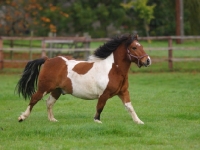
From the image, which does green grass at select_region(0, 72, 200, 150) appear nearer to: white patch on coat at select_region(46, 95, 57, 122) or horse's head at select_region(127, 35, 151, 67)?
white patch on coat at select_region(46, 95, 57, 122)

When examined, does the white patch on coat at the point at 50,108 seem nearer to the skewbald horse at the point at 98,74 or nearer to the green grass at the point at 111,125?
the skewbald horse at the point at 98,74

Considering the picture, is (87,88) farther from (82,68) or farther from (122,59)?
(122,59)

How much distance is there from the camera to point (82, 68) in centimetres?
1139

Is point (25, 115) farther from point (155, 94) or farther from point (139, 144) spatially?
point (155, 94)

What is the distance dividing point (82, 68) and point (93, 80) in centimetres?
42

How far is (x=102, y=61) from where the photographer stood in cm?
1138

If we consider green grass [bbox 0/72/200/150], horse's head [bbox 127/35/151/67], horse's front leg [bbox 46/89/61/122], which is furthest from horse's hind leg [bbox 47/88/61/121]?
horse's head [bbox 127/35/151/67]

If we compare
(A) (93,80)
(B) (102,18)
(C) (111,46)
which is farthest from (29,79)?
(B) (102,18)

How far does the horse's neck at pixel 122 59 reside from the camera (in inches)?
441

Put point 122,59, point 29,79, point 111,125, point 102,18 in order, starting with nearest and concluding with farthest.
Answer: point 111,125 < point 122,59 < point 29,79 < point 102,18

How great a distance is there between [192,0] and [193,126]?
21.6 meters

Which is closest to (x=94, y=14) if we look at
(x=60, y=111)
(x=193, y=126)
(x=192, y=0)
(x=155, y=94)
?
(x=192, y=0)

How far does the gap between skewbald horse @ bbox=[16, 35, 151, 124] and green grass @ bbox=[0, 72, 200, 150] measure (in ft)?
1.77

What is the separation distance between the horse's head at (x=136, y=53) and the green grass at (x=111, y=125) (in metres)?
1.24
